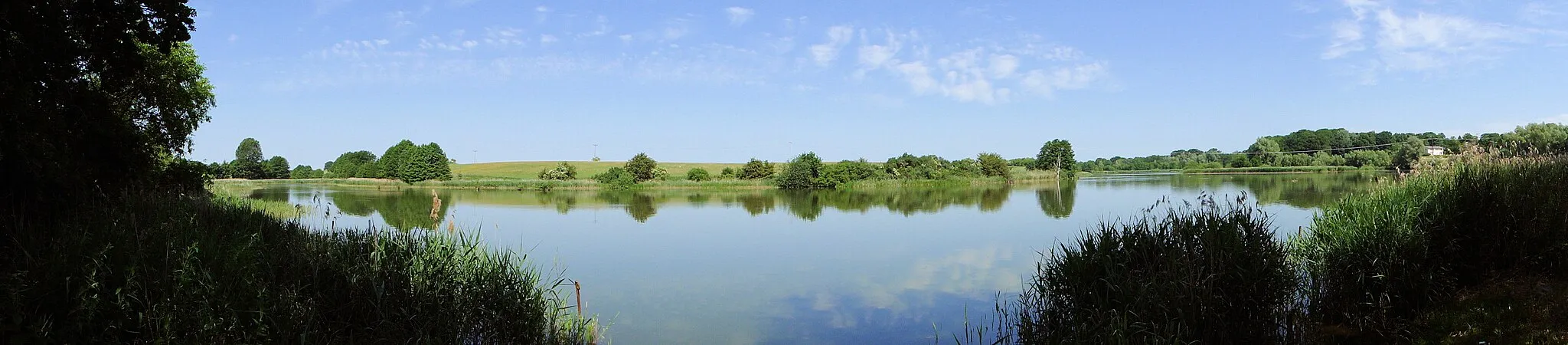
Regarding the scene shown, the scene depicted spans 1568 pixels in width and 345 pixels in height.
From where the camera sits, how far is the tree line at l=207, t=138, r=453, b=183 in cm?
5606

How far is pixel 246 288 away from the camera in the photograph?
192 inches

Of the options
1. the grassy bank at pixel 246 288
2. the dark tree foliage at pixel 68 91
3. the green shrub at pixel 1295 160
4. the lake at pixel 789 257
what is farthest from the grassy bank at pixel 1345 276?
the green shrub at pixel 1295 160

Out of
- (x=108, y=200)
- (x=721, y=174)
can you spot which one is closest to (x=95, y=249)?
(x=108, y=200)

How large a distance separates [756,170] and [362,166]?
40703 millimetres

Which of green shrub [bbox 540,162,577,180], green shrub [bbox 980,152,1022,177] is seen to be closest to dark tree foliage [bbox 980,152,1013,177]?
green shrub [bbox 980,152,1022,177]

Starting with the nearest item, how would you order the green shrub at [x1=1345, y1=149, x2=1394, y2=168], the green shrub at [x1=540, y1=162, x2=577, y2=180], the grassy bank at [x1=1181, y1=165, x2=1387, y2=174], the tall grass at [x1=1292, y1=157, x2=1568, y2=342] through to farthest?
the tall grass at [x1=1292, y1=157, x2=1568, y2=342]
the green shrub at [x1=540, y1=162, x2=577, y2=180]
the green shrub at [x1=1345, y1=149, x2=1394, y2=168]
the grassy bank at [x1=1181, y1=165, x2=1387, y2=174]

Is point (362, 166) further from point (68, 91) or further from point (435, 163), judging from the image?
point (68, 91)

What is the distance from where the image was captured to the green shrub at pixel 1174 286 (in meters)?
5.43

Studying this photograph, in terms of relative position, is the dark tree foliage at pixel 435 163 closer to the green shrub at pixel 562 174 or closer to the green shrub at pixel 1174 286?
the green shrub at pixel 562 174

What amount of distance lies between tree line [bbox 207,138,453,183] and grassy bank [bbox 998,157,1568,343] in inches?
2078

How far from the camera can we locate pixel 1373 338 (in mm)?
6066

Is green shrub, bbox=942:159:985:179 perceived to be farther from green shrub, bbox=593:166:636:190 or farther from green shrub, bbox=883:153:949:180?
green shrub, bbox=593:166:636:190

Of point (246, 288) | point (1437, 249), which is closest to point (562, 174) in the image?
point (246, 288)

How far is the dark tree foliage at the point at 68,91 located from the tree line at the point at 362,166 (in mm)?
46253
